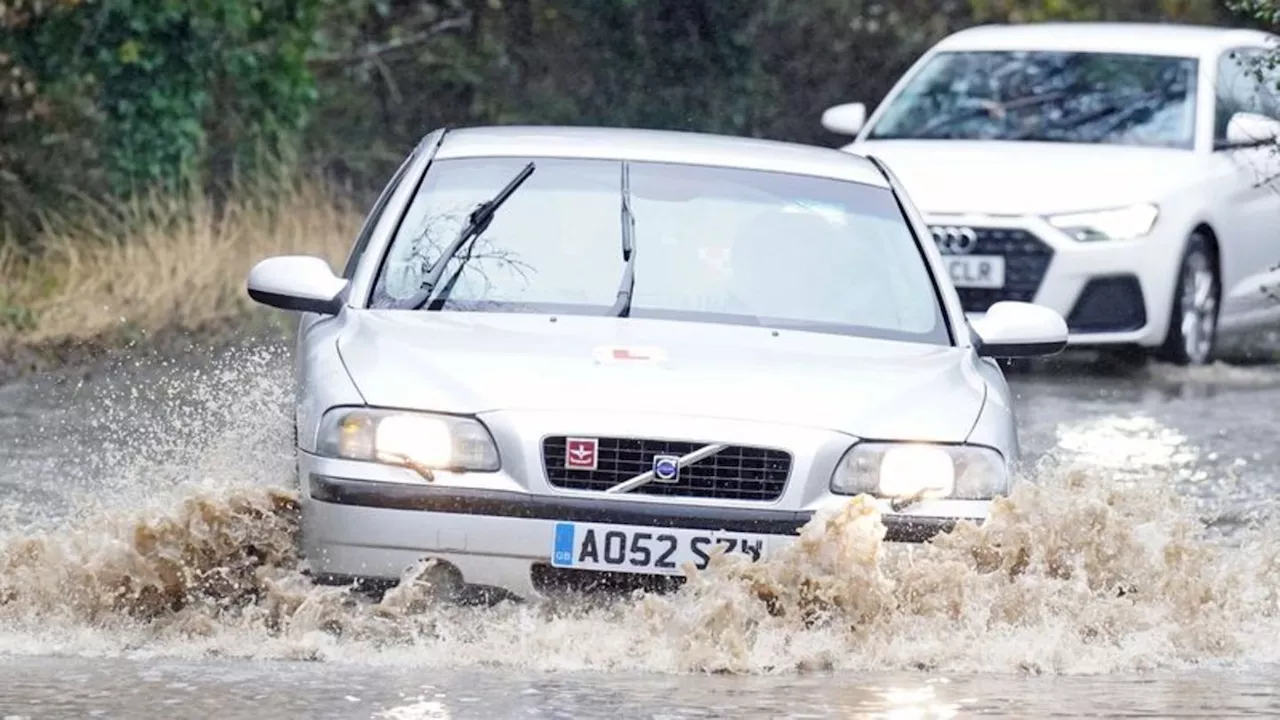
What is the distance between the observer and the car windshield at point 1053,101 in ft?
56.0

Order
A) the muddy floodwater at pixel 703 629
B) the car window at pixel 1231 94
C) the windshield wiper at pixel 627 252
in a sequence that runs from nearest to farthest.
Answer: the muddy floodwater at pixel 703 629 → the windshield wiper at pixel 627 252 → the car window at pixel 1231 94

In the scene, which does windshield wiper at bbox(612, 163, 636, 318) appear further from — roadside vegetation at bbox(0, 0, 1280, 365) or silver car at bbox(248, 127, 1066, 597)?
roadside vegetation at bbox(0, 0, 1280, 365)

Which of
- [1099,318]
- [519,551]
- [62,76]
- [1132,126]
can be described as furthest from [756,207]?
[62,76]

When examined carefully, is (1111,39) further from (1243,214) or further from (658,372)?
(658,372)

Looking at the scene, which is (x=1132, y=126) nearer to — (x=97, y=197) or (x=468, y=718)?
(x=97, y=197)

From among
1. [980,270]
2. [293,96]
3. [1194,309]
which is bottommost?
[1194,309]

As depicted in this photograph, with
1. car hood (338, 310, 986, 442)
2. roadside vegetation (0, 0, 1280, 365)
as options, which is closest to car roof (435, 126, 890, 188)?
car hood (338, 310, 986, 442)

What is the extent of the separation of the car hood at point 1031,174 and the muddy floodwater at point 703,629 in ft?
22.4

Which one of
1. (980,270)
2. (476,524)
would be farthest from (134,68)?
(476,524)

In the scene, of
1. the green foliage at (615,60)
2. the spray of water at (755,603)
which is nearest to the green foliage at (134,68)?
the green foliage at (615,60)

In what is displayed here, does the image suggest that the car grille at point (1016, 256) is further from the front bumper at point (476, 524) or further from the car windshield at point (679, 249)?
the front bumper at point (476, 524)

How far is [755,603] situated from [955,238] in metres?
8.28

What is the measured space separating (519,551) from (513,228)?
64.6 inches

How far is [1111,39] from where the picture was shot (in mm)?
17797
